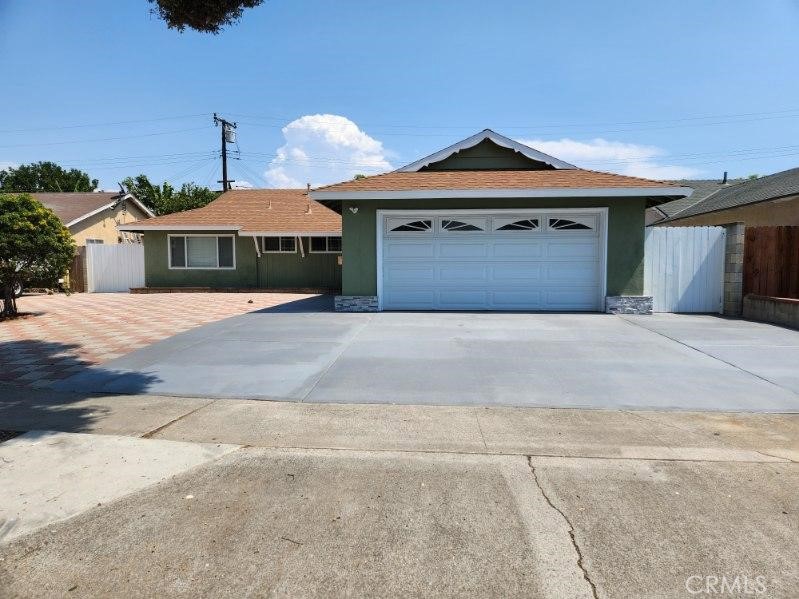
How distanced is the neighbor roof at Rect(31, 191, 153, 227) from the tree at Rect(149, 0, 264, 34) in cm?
2005

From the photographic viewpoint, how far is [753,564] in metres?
2.55

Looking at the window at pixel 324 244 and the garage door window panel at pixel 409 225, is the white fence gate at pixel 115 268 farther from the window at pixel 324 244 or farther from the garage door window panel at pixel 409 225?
the garage door window panel at pixel 409 225

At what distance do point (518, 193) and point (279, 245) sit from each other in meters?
11.2

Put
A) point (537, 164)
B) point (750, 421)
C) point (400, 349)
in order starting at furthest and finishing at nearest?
point (537, 164) < point (400, 349) < point (750, 421)

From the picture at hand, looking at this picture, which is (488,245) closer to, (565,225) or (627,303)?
(565,225)

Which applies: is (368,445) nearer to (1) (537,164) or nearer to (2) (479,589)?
(2) (479,589)

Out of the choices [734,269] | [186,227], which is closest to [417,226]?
[734,269]

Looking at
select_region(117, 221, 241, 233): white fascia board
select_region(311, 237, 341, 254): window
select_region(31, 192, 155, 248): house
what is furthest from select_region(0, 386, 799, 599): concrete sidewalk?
select_region(31, 192, 155, 248): house

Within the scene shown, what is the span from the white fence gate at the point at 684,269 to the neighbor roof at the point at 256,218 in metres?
10.9

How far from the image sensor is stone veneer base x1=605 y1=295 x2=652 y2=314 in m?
11.8

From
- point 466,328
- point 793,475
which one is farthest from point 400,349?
point 793,475

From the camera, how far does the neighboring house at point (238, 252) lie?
63.7 feet

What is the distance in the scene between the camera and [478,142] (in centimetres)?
1377

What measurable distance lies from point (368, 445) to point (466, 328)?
5.86 m
